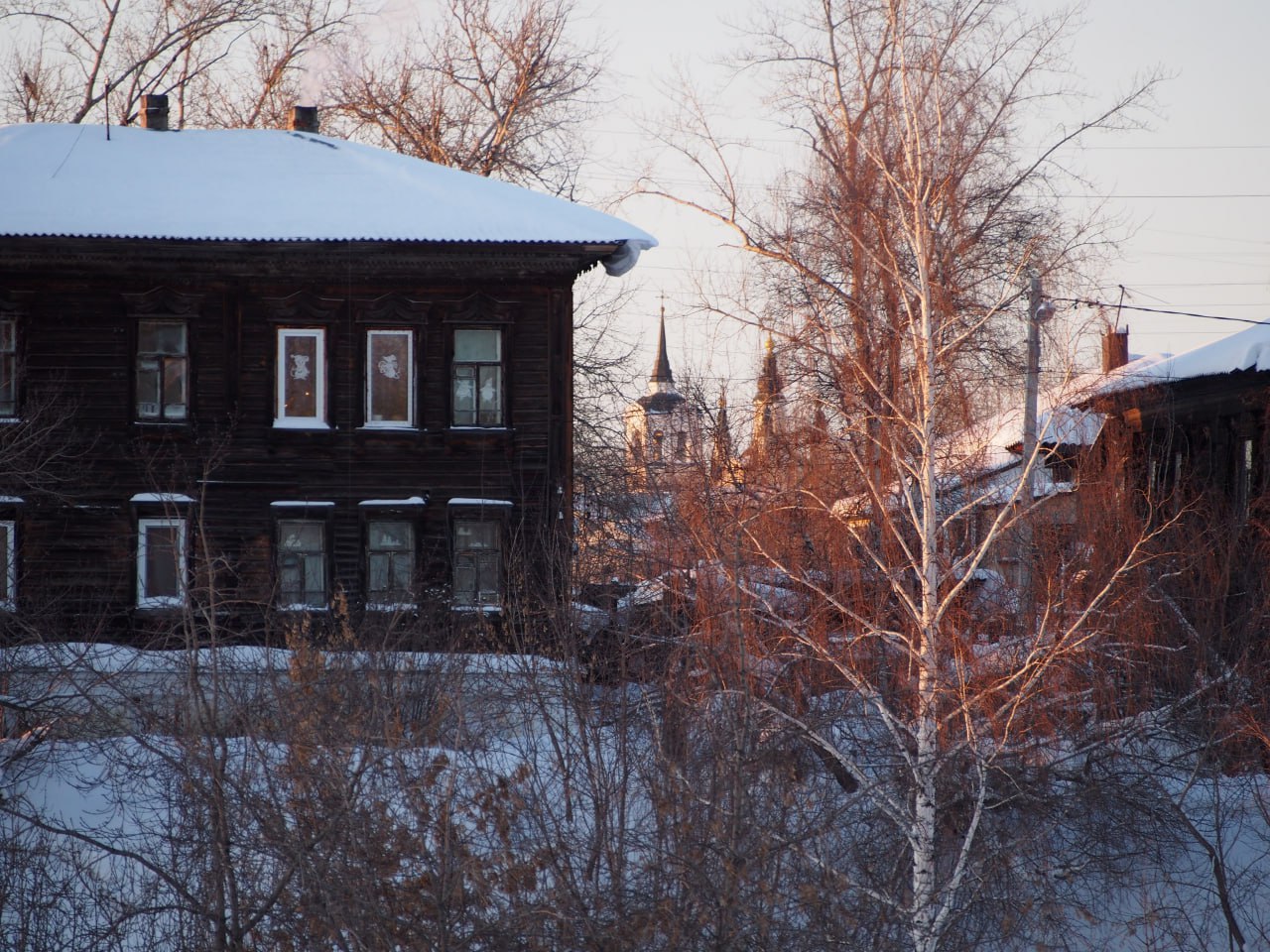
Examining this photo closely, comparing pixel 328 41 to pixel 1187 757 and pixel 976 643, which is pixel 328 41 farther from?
pixel 1187 757

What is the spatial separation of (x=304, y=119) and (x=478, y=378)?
19.8 feet

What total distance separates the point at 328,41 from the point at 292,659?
20824 mm

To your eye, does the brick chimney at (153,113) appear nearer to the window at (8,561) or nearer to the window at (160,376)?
the window at (160,376)

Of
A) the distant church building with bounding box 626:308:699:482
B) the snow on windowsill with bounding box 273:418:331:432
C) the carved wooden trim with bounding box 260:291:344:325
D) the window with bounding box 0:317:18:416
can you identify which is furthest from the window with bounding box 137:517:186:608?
the distant church building with bounding box 626:308:699:482

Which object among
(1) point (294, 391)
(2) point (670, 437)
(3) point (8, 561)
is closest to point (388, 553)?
(1) point (294, 391)

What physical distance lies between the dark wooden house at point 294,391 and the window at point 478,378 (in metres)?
0.03

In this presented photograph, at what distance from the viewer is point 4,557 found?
649 inches

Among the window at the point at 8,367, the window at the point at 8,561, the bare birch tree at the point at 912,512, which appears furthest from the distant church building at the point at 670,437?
the window at the point at 8,367

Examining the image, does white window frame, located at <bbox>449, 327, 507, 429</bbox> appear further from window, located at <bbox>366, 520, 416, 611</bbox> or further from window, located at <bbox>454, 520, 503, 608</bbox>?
window, located at <bbox>366, 520, 416, 611</bbox>

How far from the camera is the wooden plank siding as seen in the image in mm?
16438

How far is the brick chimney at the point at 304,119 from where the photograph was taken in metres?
20.0

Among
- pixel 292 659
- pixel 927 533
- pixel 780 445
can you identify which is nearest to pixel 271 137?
pixel 780 445

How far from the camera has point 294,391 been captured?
16.9 metres

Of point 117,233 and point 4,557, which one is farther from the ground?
point 117,233
